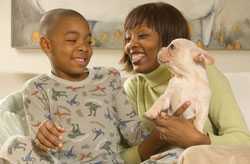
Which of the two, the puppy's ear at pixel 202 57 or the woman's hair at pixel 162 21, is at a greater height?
the woman's hair at pixel 162 21

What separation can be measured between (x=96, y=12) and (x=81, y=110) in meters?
1.50

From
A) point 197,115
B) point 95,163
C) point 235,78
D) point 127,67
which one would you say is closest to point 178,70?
point 197,115

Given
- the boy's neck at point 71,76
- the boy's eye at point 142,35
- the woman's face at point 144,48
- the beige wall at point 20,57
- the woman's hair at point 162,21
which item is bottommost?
the beige wall at point 20,57

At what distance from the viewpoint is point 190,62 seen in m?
1.50

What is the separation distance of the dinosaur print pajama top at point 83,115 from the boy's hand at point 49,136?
63 millimetres

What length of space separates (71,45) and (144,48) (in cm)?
35

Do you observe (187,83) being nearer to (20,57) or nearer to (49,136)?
(49,136)

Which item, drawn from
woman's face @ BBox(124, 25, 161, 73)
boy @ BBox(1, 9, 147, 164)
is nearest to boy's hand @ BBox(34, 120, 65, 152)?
boy @ BBox(1, 9, 147, 164)

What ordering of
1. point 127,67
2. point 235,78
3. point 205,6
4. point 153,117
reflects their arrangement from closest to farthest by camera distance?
point 153,117
point 127,67
point 235,78
point 205,6

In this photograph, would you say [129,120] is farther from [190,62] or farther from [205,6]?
[205,6]

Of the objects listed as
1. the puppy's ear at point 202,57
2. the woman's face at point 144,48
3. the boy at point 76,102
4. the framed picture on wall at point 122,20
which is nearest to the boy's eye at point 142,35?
the woman's face at point 144,48

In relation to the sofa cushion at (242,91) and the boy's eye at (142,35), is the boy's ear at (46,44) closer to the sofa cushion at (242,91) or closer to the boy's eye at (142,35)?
the boy's eye at (142,35)

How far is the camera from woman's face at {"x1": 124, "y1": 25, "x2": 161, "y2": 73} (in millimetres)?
1816

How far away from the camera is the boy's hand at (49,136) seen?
1354 millimetres
